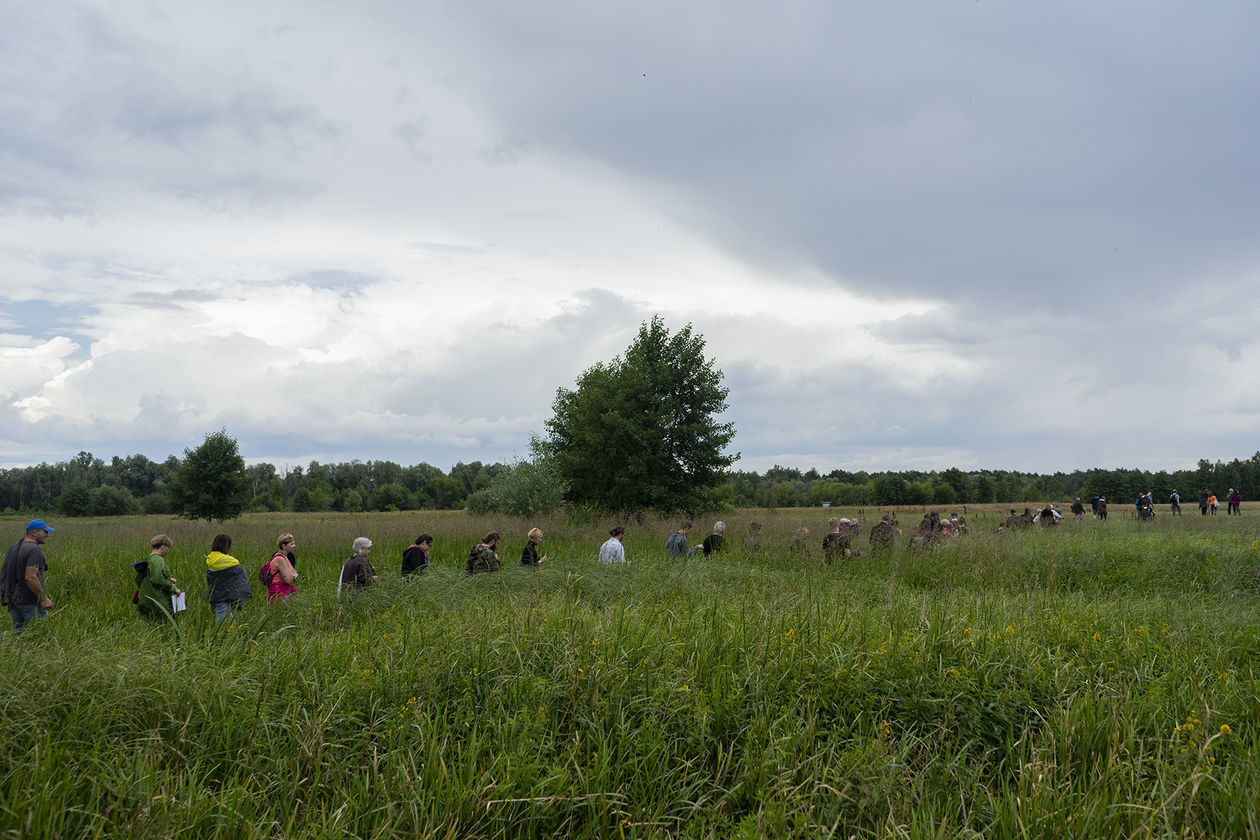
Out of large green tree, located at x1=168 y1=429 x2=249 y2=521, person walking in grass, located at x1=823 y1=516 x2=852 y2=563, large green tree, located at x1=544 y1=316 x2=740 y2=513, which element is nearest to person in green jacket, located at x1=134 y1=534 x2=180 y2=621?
person walking in grass, located at x1=823 y1=516 x2=852 y2=563

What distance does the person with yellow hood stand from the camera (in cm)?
836

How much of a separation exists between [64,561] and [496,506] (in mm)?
18106

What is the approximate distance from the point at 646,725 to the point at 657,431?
24.1 meters

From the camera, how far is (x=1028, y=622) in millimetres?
6457

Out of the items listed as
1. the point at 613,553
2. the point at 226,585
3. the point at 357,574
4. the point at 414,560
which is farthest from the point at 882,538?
the point at 226,585

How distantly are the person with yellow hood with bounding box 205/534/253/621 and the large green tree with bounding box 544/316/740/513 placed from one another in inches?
783

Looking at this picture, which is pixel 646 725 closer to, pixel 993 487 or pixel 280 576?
pixel 280 576

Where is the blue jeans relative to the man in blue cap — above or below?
below

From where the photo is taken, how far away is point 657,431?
28469mm

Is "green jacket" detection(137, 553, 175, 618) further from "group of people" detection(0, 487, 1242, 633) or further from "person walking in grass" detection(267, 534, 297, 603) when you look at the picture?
"person walking in grass" detection(267, 534, 297, 603)

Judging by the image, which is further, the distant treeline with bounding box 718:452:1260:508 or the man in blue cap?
the distant treeline with bounding box 718:452:1260:508

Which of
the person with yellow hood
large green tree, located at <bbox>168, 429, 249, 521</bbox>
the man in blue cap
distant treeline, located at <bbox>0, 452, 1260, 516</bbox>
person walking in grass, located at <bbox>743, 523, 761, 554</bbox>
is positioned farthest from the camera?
distant treeline, located at <bbox>0, 452, 1260, 516</bbox>

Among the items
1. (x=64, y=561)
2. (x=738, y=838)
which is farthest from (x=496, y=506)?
(x=738, y=838)

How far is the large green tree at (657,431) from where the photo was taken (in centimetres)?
2838
